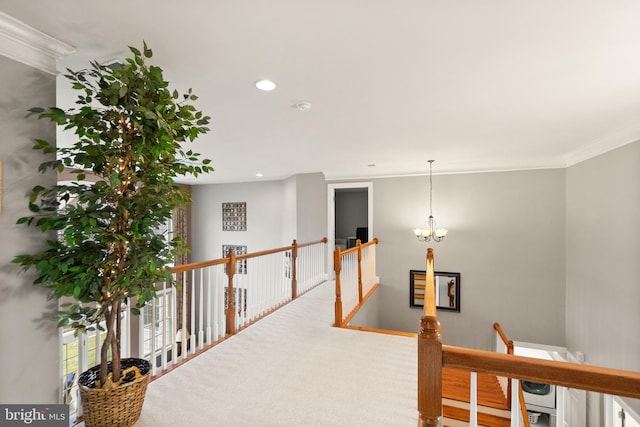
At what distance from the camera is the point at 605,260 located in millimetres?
3873

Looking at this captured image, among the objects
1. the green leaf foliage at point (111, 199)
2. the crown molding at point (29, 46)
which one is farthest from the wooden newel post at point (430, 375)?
the crown molding at point (29, 46)

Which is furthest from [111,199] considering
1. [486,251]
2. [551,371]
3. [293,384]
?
[486,251]

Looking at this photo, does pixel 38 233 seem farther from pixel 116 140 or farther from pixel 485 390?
pixel 485 390

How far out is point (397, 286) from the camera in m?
5.89

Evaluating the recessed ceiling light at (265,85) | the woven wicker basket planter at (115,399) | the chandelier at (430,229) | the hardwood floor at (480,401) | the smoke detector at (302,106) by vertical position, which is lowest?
the hardwood floor at (480,401)

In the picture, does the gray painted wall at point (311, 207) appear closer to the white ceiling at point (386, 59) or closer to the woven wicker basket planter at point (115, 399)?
the white ceiling at point (386, 59)

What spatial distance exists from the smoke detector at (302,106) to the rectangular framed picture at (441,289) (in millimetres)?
4258

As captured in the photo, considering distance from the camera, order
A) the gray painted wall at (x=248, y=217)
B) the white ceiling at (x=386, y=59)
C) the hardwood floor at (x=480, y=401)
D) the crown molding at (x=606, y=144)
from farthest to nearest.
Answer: the gray painted wall at (x=248, y=217)
the crown molding at (x=606, y=144)
the hardwood floor at (x=480, y=401)
the white ceiling at (x=386, y=59)

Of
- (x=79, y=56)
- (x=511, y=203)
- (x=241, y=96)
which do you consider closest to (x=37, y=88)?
(x=79, y=56)

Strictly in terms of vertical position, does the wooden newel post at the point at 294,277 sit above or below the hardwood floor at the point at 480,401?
above

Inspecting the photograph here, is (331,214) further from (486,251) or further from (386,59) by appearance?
(386,59)

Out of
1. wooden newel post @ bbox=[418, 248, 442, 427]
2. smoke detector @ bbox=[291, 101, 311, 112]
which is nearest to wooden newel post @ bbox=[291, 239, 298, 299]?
smoke detector @ bbox=[291, 101, 311, 112]

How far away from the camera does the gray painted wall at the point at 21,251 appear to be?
1.55 meters

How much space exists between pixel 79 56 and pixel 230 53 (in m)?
1.02
